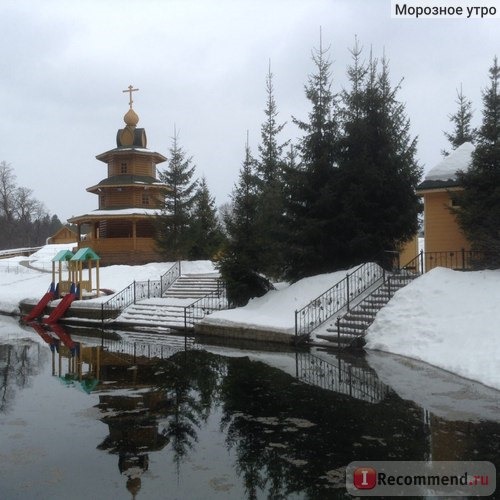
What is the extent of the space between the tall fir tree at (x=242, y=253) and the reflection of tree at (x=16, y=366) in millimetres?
7377

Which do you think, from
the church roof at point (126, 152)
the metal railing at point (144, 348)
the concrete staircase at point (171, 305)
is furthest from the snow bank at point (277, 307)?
the church roof at point (126, 152)

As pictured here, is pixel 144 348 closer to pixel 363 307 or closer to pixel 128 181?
pixel 363 307

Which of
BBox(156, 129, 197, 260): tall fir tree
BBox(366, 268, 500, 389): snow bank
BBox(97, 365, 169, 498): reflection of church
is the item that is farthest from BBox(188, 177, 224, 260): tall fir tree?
BBox(97, 365, 169, 498): reflection of church

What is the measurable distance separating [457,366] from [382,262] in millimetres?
9269

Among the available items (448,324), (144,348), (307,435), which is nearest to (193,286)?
(144,348)

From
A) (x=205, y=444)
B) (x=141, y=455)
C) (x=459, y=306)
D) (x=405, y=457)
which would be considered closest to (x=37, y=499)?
(x=141, y=455)

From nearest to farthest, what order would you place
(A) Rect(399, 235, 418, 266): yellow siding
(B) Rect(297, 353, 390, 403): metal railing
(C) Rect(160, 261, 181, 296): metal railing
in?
1. (B) Rect(297, 353, 390, 403): metal railing
2. (A) Rect(399, 235, 418, 266): yellow siding
3. (C) Rect(160, 261, 181, 296): metal railing

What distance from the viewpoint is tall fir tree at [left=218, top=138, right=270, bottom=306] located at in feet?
66.4

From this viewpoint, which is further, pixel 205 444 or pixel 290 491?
pixel 205 444

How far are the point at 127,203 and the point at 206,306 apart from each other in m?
18.5

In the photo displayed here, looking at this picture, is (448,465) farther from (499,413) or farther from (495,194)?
(495,194)

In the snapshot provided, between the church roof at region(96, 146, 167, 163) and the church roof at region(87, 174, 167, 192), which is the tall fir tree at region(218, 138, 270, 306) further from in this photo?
the church roof at region(96, 146, 167, 163)

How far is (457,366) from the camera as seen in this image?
11523 millimetres

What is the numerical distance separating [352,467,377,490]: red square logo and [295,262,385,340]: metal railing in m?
9.46
